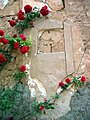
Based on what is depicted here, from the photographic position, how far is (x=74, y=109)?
140 inches

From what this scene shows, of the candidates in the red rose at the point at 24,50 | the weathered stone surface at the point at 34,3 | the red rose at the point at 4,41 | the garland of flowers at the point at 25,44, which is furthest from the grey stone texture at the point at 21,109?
the weathered stone surface at the point at 34,3

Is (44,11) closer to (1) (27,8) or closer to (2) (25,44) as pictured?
(1) (27,8)

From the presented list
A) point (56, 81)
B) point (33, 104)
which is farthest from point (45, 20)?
point (33, 104)

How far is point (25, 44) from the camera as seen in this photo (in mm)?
3840

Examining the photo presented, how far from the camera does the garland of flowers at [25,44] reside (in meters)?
3.63

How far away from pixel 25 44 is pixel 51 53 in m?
0.34

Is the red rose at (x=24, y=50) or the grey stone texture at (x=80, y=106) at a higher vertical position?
the red rose at (x=24, y=50)

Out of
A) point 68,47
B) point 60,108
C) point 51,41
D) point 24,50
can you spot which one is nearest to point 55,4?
point 51,41

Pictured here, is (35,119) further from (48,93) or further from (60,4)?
(60,4)

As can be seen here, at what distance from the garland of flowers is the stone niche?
0.09m

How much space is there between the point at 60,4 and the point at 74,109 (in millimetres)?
1433

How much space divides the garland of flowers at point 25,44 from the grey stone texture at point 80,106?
110 mm

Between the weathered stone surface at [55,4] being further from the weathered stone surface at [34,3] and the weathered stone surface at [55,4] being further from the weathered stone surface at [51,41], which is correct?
the weathered stone surface at [51,41]

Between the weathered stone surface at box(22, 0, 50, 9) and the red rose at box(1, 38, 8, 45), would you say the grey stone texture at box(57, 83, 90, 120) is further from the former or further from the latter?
the weathered stone surface at box(22, 0, 50, 9)
